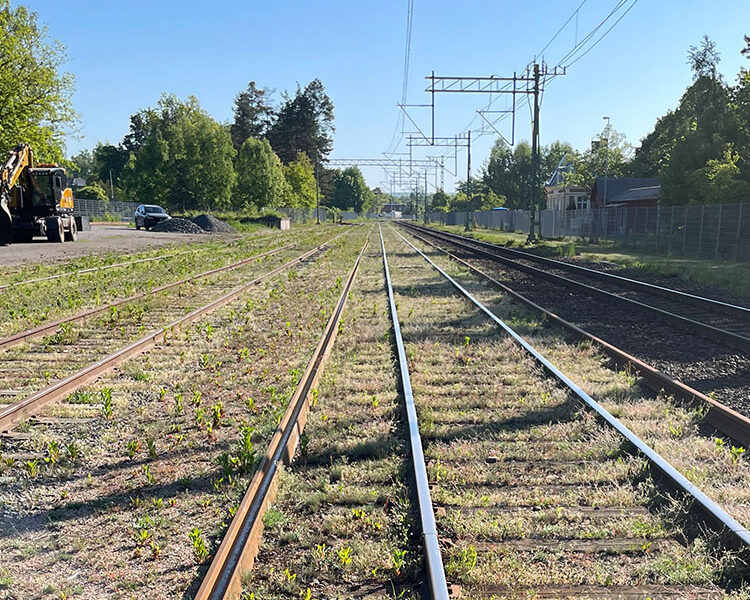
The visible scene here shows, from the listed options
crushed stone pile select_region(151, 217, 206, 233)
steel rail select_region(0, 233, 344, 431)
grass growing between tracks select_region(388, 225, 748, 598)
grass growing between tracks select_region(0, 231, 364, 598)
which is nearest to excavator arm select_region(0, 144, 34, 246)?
steel rail select_region(0, 233, 344, 431)

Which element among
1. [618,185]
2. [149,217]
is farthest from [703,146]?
[149,217]

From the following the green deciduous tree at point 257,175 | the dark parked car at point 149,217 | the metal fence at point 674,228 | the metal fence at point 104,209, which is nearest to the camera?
the metal fence at point 674,228

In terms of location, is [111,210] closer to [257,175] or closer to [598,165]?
[257,175]

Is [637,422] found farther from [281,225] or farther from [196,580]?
[281,225]

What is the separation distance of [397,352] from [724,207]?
22.2 metres

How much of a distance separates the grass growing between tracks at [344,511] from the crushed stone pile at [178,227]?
42.3m

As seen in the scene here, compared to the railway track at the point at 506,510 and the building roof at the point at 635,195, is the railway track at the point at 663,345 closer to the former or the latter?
the railway track at the point at 506,510

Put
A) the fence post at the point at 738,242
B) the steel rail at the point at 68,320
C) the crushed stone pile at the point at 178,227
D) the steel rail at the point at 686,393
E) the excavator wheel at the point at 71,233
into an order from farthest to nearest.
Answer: the crushed stone pile at the point at 178,227
the excavator wheel at the point at 71,233
the fence post at the point at 738,242
the steel rail at the point at 68,320
the steel rail at the point at 686,393

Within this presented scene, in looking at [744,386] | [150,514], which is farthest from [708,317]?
[150,514]

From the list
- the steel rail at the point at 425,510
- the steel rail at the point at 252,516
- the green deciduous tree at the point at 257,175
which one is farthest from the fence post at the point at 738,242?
the green deciduous tree at the point at 257,175

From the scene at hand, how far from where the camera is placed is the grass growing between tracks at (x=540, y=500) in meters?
3.37

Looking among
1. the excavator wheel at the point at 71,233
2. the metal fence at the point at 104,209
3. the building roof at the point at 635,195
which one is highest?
the building roof at the point at 635,195

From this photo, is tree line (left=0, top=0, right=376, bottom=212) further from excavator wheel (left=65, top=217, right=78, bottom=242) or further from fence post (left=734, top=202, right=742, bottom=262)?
fence post (left=734, top=202, right=742, bottom=262)

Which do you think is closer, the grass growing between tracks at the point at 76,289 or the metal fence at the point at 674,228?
the grass growing between tracks at the point at 76,289
